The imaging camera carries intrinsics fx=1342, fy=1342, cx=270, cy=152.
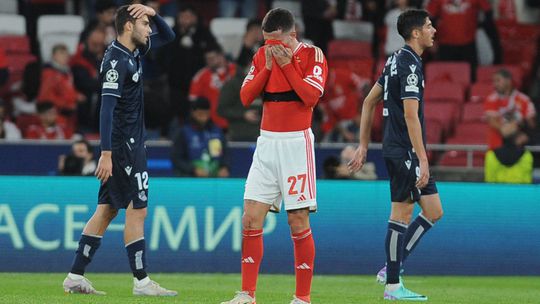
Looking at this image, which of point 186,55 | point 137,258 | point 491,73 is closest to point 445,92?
point 491,73

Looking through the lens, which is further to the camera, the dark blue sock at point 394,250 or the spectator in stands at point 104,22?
the spectator in stands at point 104,22

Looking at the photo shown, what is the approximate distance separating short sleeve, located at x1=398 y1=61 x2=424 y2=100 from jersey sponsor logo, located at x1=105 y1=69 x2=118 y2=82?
2.32 meters

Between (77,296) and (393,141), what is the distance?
292 cm

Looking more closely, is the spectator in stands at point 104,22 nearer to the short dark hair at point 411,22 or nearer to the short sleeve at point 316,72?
the short dark hair at point 411,22

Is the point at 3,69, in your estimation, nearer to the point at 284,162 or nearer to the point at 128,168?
the point at 128,168

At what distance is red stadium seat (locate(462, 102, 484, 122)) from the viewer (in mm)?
19000

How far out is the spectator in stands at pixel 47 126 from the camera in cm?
1789

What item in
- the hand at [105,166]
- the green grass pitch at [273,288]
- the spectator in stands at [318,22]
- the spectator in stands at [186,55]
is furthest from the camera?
the spectator in stands at [318,22]

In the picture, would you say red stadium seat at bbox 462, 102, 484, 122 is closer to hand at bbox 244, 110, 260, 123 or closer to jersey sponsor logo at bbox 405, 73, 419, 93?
hand at bbox 244, 110, 260, 123

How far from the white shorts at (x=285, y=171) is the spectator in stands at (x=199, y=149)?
21.6 feet

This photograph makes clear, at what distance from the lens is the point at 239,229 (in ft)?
48.1

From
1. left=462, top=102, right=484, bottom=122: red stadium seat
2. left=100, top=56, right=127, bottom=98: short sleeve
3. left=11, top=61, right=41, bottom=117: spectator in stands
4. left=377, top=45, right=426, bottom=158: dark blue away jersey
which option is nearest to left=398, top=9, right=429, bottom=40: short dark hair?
left=377, top=45, right=426, bottom=158: dark blue away jersey

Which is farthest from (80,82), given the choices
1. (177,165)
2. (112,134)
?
(112,134)

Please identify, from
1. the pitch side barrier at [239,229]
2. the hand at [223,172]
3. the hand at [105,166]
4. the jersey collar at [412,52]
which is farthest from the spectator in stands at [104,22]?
the hand at [105,166]
